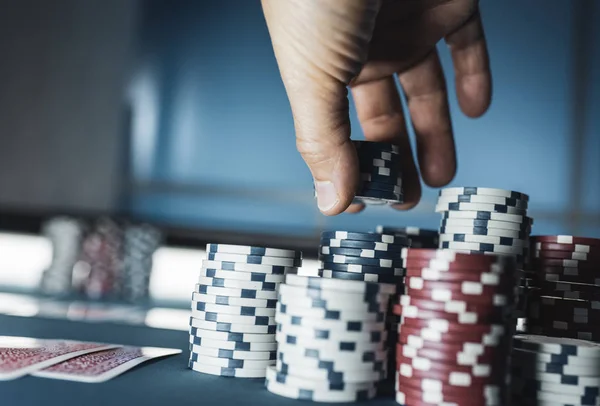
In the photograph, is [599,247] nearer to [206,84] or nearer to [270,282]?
[270,282]

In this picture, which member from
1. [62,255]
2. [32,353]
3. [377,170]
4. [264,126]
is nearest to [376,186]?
[377,170]

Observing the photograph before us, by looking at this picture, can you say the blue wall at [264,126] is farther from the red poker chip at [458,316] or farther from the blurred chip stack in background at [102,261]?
the red poker chip at [458,316]

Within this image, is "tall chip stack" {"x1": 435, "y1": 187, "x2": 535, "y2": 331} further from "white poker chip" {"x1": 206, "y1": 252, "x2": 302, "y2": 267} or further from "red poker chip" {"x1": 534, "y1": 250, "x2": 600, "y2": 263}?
"white poker chip" {"x1": 206, "y1": 252, "x2": 302, "y2": 267}

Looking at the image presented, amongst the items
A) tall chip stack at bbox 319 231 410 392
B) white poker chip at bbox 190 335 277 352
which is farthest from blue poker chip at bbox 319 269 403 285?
white poker chip at bbox 190 335 277 352

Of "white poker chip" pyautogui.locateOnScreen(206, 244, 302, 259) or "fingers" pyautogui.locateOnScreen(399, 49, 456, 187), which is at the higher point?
"fingers" pyautogui.locateOnScreen(399, 49, 456, 187)

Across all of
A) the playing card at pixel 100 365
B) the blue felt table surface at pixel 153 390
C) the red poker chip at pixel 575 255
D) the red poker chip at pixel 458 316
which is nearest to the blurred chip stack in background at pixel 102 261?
the playing card at pixel 100 365

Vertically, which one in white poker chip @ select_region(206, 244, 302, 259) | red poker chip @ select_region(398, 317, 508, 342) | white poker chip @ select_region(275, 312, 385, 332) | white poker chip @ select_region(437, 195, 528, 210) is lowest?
white poker chip @ select_region(275, 312, 385, 332)
